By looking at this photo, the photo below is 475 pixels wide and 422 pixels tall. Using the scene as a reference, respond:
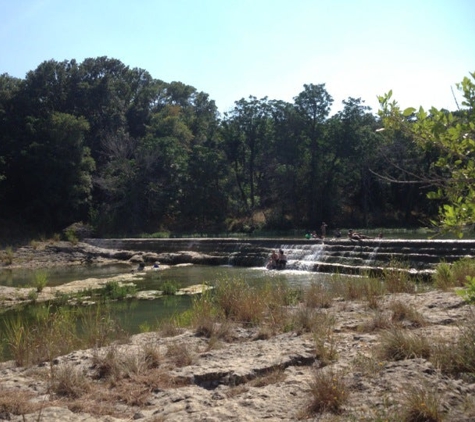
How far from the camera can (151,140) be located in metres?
45.2

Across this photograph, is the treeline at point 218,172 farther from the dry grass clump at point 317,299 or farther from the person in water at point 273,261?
the dry grass clump at point 317,299

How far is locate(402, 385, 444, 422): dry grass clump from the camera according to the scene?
3633 mm

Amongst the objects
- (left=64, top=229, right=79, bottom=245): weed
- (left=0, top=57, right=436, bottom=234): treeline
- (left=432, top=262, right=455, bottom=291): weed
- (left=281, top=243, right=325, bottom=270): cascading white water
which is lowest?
(left=281, top=243, right=325, bottom=270): cascading white water

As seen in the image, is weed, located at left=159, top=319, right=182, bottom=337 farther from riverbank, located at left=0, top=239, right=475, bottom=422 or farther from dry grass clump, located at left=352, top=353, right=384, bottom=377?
dry grass clump, located at left=352, top=353, right=384, bottom=377

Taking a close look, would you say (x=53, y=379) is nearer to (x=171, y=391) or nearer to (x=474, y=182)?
(x=171, y=391)

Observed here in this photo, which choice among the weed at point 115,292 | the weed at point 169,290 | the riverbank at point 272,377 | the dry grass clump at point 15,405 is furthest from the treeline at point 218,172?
Answer: the dry grass clump at point 15,405

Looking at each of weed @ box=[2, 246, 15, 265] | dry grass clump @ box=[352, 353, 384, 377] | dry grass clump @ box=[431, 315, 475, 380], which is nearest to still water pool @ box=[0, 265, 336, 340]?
weed @ box=[2, 246, 15, 265]

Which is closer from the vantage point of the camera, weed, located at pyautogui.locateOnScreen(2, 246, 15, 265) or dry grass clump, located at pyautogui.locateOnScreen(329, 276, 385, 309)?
dry grass clump, located at pyautogui.locateOnScreen(329, 276, 385, 309)

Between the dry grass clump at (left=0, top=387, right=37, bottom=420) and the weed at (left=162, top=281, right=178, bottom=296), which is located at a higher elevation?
the dry grass clump at (left=0, top=387, right=37, bottom=420)

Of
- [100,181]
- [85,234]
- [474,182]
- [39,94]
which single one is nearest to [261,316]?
[474,182]

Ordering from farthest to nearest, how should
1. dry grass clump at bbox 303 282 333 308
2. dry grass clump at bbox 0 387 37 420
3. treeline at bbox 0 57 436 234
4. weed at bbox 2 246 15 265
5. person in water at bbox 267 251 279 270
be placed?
treeline at bbox 0 57 436 234 < weed at bbox 2 246 15 265 < person in water at bbox 267 251 279 270 < dry grass clump at bbox 303 282 333 308 < dry grass clump at bbox 0 387 37 420

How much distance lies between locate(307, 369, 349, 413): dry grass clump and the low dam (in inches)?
318

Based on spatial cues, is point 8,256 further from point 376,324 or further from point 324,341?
point 324,341

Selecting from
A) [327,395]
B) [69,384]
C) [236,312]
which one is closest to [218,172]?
[236,312]
